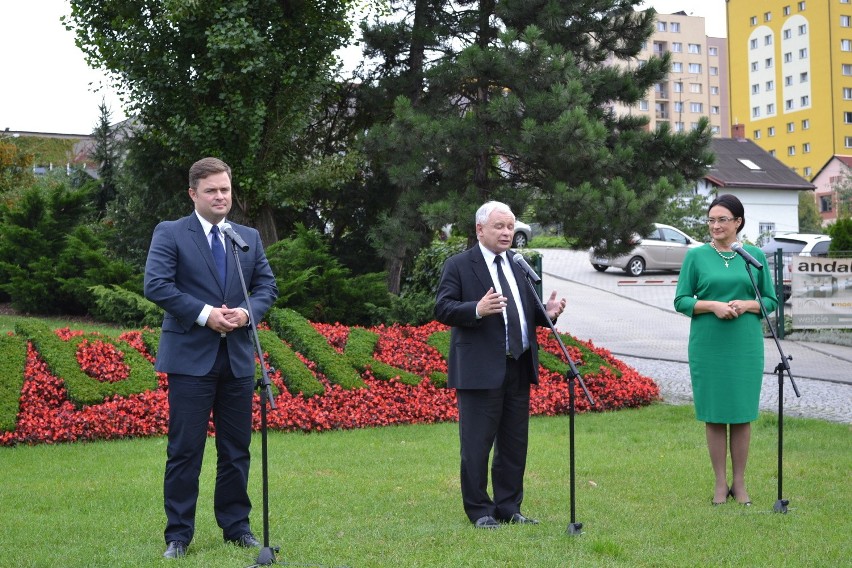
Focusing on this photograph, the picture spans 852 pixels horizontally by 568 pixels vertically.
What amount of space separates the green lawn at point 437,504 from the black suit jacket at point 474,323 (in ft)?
3.08

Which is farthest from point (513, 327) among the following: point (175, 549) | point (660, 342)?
point (660, 342)

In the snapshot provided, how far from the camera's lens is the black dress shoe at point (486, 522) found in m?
6.19

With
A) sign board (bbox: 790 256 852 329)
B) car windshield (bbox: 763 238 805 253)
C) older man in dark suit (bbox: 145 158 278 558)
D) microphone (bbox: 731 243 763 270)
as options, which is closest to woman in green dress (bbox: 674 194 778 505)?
microphone (bbox: 731 243 763 270)

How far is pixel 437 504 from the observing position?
7.17m

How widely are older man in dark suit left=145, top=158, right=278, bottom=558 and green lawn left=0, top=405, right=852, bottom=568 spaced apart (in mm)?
282

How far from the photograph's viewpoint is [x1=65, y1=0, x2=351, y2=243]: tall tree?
55.1 feet

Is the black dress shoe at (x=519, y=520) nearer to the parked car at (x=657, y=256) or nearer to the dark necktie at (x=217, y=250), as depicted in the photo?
the dark necktie at (x=217, y=250)

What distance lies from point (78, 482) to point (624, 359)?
11.1 metres

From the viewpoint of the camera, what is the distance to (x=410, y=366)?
13.0 metres

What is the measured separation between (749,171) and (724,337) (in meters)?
59.9

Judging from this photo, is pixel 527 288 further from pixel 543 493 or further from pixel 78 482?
pixel 78 482

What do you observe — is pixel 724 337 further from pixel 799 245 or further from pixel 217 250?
pixel 799 245

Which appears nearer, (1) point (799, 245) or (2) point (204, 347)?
(2) point (204, 347)

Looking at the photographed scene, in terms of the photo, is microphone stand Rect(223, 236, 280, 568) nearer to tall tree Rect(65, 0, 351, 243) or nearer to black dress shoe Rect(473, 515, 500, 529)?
black dress shoe Rect(473, 515, 500, 529)
